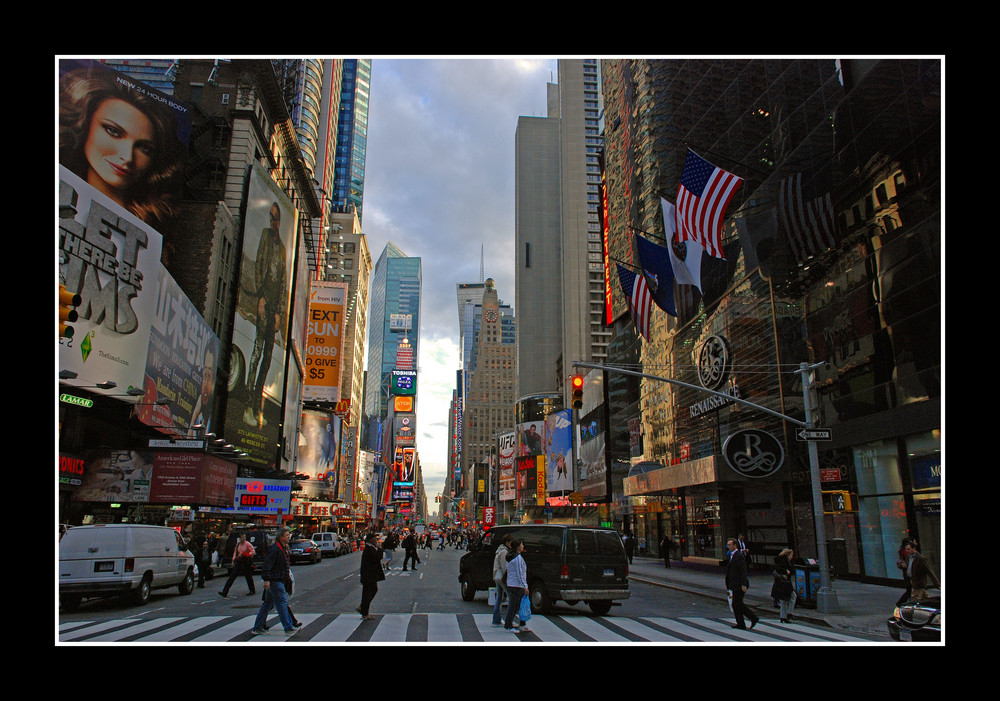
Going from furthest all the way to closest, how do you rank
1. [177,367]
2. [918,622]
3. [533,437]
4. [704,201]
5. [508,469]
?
[508,469] < [533,437] < [177,367] < [704,201] < [918,622]

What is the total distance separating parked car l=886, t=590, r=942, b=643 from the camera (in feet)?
32.3

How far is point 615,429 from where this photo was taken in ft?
218

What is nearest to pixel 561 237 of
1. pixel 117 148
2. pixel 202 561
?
pixel 117 148

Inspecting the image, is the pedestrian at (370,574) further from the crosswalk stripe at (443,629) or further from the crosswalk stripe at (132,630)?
the crosswalk stripe at (132,630)

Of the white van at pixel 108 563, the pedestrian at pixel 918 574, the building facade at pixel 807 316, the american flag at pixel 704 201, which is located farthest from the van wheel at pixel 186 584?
the american flag at pixel 704 201

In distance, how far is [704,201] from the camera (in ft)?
85.9

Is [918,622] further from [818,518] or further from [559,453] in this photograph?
[559,453]

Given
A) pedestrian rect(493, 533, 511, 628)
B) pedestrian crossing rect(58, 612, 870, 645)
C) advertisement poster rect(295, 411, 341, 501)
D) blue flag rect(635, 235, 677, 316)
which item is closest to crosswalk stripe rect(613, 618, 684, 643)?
pedestrian crossing rect(58, 612, 870, 645)

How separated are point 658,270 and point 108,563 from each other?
103 ft

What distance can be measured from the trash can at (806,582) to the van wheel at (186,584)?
675 inches

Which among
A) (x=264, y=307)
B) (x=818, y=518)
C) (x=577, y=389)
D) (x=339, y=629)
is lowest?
(x=339, y=629)

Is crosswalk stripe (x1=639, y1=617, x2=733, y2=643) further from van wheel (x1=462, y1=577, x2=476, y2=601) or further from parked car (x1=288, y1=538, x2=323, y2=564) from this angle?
parked car (x1=288, y1=538, x2=323, y2=564)

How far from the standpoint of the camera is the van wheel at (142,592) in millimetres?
15414
